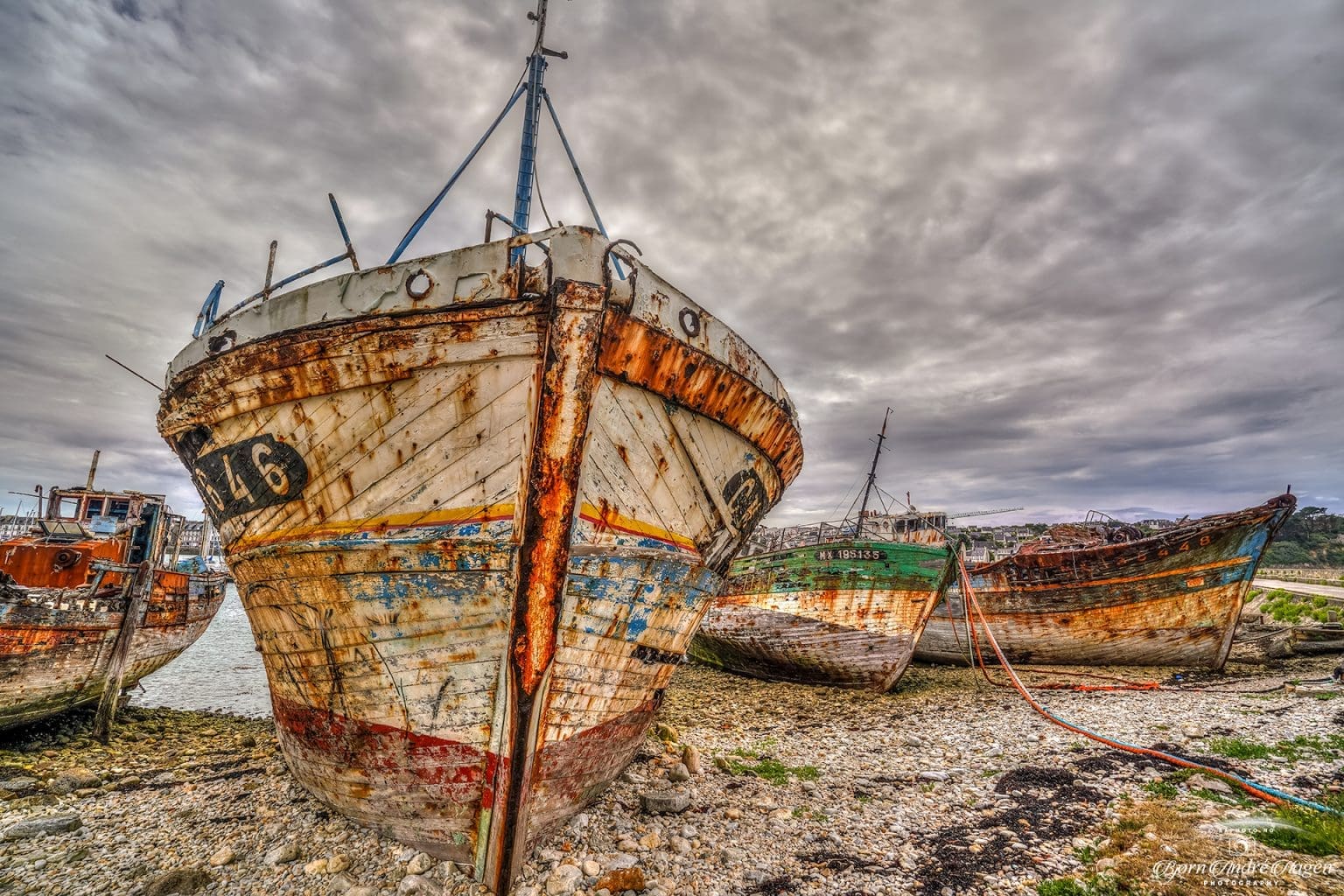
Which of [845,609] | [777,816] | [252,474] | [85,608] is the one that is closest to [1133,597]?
[845,609]

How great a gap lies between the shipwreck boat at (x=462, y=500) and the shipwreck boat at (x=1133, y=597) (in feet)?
39.6

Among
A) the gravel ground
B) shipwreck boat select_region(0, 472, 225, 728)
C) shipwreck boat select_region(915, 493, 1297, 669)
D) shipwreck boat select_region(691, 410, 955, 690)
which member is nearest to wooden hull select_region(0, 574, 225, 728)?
shipwreck boat select_region(0, 472, 225, 728)

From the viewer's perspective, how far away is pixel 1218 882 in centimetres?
324

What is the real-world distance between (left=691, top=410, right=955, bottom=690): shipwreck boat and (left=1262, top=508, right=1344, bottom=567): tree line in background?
80.4 meters

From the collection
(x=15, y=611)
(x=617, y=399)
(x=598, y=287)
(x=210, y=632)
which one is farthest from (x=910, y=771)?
(x=210, y=632)

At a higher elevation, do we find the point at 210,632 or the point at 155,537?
the point at 155,537

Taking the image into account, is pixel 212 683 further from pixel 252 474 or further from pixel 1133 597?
pixel 1133 597

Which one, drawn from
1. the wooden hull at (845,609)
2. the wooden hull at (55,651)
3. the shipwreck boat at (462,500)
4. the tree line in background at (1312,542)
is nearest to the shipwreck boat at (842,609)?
the wooden hull at (845,609)

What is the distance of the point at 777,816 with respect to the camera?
465 cm

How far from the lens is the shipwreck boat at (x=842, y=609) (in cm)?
1034

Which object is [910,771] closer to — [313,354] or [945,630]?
[313,354]

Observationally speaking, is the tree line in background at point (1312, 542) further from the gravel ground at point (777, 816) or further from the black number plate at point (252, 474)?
the black number plate at point (252, 474)

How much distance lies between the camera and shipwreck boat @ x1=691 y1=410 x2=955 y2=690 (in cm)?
1034

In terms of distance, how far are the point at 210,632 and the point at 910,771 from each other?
40.2 meters
